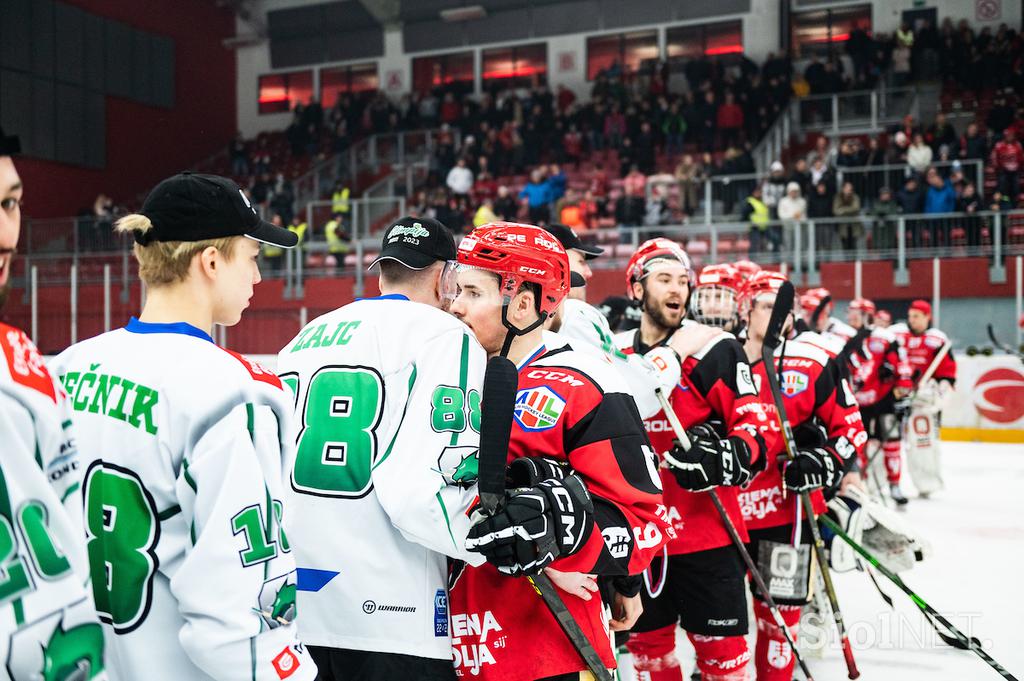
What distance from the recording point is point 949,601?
5805mm

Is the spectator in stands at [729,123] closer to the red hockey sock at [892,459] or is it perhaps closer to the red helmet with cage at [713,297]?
the red hockey sock at [892,459]

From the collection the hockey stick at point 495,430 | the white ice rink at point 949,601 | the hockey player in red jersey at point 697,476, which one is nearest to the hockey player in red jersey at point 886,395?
the white ice rink at point 949,601

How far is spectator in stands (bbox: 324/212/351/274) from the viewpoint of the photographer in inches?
594

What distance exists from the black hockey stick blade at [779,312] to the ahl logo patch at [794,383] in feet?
0.71

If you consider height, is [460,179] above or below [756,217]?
above

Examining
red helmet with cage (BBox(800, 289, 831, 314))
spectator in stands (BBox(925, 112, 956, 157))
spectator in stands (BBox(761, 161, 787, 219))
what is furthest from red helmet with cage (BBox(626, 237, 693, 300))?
spectator in stands (BBox(925, 112, 956, 157))

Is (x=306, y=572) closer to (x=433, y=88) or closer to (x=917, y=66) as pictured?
(x=917, y=66)

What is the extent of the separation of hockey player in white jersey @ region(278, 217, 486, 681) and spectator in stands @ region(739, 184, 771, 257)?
11508 mm

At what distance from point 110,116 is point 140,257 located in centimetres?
2465

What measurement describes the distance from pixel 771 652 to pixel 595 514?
7.06ft

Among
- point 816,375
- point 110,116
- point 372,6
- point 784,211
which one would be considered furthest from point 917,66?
point 110,116

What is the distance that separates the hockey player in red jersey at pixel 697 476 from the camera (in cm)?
346

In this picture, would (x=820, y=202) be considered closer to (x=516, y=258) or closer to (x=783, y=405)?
(x=783, y=405)

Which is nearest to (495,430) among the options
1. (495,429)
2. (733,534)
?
(495,429)
